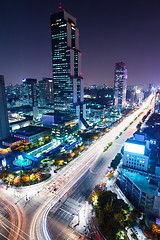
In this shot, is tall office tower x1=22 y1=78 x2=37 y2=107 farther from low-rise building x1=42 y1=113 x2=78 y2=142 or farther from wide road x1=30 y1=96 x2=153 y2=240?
wide road x1=30 y1=96 x2=153 y2=240

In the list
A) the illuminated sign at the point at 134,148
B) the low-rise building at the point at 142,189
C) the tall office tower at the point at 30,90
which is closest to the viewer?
the low-rise building at the point at 142,189

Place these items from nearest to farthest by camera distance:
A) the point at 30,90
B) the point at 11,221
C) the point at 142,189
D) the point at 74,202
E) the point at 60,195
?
1. the point at 11,221
2. the point at 142,189
3. the point at 74,202
4. the point at 60,195
5. the point at 30,90

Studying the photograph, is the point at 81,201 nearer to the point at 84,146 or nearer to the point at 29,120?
the point at 84,146

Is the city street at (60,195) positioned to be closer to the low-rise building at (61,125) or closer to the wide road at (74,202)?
the wide road at (74,202)

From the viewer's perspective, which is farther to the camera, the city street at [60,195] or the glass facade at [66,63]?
the glass facade at [66,63]

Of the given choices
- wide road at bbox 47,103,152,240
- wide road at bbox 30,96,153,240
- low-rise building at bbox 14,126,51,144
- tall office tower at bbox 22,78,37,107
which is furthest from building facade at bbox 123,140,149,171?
tall office tower at bbox 22,78,37,107

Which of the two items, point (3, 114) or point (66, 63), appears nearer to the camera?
point (3, 114)

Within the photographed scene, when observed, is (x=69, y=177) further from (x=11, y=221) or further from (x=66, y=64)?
(x=66, y=64)

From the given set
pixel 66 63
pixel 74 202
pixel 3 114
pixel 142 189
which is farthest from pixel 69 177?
pixel 66 63

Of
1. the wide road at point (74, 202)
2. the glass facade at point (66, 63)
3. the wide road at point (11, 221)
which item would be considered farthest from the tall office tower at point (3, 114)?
the wide road at point (74, 202)
